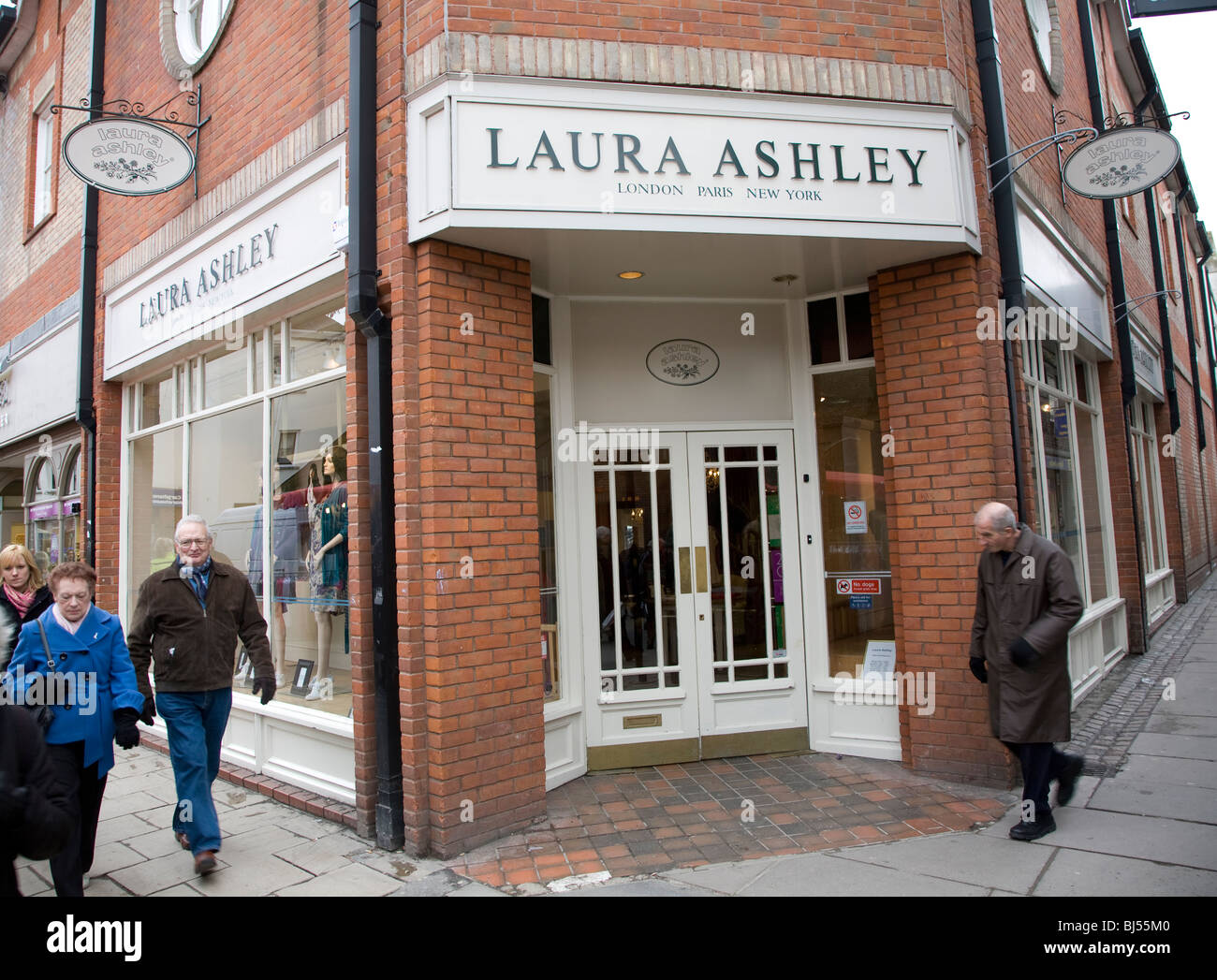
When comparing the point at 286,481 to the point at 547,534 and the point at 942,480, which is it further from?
the point at 942,480

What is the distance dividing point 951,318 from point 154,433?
700 centimetres

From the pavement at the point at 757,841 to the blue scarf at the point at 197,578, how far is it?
4.70ft

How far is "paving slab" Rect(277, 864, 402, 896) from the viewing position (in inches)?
153

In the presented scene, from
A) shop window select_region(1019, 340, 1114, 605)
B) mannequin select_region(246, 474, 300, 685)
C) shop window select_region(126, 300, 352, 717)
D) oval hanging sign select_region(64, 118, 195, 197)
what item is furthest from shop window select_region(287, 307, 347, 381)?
shop window select_region(1019, 340, 1114, 605)

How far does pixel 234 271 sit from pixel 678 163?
11.1 feet

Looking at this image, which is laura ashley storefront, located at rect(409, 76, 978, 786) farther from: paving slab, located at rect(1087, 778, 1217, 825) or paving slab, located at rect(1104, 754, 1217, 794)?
paving slab, located at rect(1104, 754, 1217, 794)

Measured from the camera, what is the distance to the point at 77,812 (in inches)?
134

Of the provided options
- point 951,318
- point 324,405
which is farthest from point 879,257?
point 324,405

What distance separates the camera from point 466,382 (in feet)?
14.9

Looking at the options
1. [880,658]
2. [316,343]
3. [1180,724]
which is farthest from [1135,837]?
[316,343]

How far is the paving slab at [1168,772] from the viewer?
496 cm

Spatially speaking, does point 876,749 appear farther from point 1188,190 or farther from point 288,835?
point 1188,190

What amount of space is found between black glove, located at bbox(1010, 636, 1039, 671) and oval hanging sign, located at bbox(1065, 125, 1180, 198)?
4065mm

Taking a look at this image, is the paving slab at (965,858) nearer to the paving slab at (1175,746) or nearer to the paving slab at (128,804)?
the paving slab at (1175,746)
